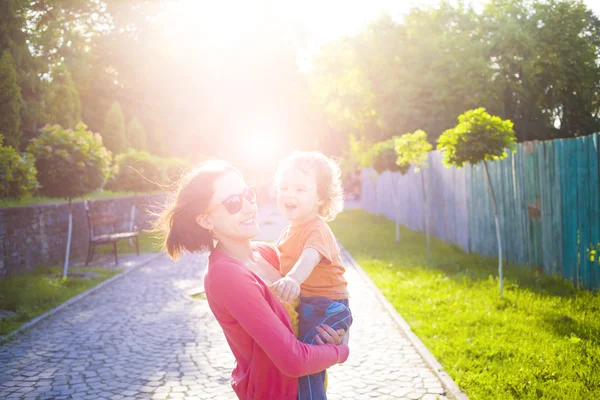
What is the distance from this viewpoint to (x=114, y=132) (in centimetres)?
2808

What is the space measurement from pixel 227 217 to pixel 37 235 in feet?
38.3

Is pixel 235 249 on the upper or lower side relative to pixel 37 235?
upper

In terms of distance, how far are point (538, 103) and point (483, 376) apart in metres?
22.8

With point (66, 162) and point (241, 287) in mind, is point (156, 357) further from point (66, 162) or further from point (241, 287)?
point (66, 162)

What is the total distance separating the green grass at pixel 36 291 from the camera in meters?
8.34

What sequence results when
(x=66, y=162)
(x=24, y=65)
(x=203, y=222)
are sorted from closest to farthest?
(x=203, y=222) → (x=66, y=162) → (x=24, y=65)

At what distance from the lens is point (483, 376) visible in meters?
5.27

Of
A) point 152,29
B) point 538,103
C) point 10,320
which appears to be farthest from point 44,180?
point 152,29

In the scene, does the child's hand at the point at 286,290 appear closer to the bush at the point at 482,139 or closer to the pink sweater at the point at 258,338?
the pink sweater at the point at 258,338

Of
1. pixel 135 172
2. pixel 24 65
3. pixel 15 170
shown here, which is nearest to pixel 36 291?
pixel 15 170

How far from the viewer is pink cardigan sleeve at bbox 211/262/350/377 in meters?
2.04

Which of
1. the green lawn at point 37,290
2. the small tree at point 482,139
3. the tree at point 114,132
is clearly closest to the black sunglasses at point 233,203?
the green lawn at point 37,290

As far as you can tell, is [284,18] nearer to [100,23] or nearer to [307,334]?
[100,23]

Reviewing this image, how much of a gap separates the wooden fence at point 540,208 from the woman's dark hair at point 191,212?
181 inches
